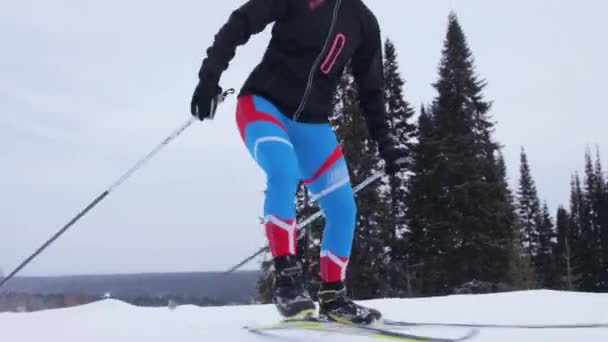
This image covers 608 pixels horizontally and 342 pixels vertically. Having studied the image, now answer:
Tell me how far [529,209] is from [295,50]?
62.1 metres

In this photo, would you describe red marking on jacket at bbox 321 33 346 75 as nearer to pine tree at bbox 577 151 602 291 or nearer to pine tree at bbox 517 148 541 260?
pine tree at bbox 577 151 602 291

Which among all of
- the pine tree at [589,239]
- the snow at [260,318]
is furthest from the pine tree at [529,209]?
the snow at [260,318]

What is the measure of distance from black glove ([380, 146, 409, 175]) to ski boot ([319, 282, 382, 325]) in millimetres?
817

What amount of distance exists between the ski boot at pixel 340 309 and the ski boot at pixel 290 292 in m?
0.24

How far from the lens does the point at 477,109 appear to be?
28859mm

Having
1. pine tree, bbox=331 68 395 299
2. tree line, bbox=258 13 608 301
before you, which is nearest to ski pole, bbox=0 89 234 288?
tree line, bbox=258 13 608 301

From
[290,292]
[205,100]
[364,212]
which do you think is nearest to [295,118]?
[205,100]

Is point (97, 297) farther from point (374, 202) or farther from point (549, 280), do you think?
point (549, 280)

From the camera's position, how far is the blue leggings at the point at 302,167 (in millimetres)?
2832

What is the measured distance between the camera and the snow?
8.07 feet

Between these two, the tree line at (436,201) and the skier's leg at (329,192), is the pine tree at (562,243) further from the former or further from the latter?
the skier's leg at (329,192)

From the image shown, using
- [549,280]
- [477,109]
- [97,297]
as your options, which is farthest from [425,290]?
[549,280]

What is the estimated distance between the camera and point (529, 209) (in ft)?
197

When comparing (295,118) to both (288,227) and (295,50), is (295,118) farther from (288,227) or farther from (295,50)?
(288,227)
